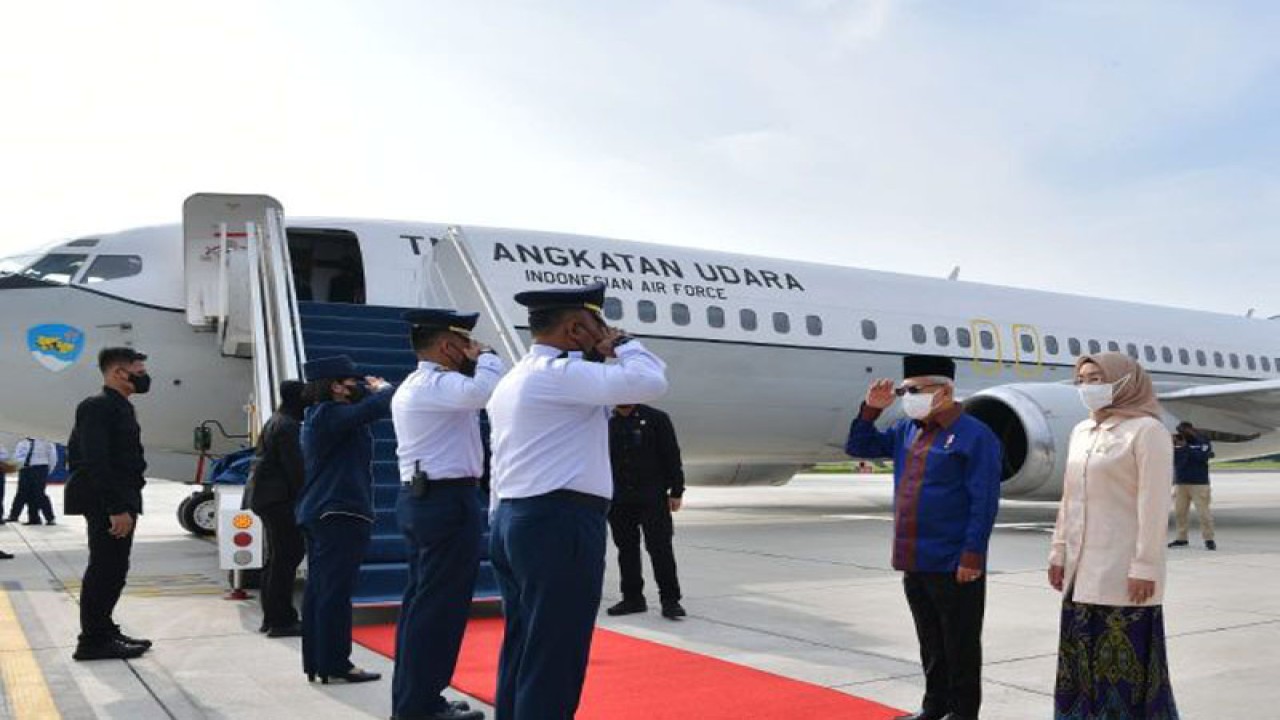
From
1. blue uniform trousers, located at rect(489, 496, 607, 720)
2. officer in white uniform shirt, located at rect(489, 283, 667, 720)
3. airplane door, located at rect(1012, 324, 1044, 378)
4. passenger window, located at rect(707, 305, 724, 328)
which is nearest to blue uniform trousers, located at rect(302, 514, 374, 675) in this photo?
officer in white uniform shirt, located at rect(489, 283, 667, 720)

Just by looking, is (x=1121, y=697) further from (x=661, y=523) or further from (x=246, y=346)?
(x=246, y=346)

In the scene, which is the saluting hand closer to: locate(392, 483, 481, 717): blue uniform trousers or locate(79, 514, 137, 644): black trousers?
locate(392, 483, 481, 717): blue uniform trousers

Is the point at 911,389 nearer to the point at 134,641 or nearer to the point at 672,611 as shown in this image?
the point at 672,611

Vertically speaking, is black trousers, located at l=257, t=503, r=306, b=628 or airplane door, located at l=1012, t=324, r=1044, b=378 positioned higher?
airplane door, located at l=1012, t=324, r=1044, b=378

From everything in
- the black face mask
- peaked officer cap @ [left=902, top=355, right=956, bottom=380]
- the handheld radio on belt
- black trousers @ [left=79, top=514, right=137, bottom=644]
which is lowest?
black trousers @ [left=79, top=514, right=137, bottom=644]

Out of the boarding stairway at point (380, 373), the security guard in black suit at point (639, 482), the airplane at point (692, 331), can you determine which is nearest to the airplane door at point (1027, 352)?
the airplane at point (692, 331)

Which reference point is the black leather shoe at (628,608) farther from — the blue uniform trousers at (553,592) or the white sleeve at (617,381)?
the white sleeve at (617,381)

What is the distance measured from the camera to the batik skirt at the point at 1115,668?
12.9 feet

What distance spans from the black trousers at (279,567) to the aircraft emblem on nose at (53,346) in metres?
4.48

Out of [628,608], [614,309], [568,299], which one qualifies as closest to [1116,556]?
[568,299]

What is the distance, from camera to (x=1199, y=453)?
41.5 ft

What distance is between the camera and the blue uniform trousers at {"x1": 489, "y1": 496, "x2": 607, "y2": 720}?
3.48 metres

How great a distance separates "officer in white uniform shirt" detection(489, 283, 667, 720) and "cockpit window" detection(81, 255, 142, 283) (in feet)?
26.4

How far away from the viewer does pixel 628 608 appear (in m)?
7.52
